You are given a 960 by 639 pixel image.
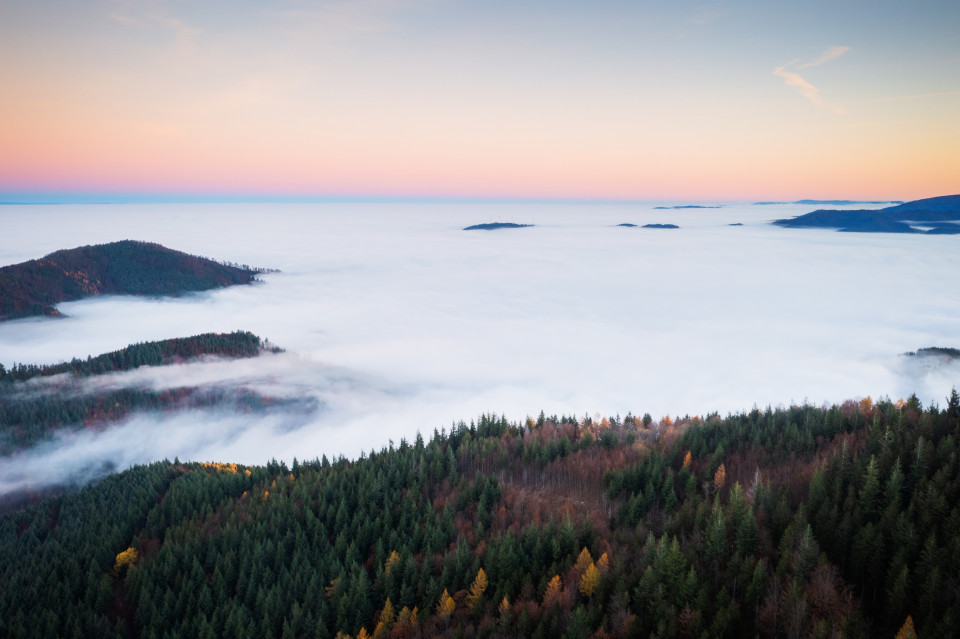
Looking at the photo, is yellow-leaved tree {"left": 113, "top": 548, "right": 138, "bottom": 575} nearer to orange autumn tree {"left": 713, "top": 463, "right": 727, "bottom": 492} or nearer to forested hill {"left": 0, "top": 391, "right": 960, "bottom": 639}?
forested hill {"left": 0, "top": 391, "right": 960, "bottom": 639}

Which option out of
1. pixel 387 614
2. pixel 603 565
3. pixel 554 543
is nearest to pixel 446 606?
pixel 387 614

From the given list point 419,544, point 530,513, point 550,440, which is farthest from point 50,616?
point 550,440

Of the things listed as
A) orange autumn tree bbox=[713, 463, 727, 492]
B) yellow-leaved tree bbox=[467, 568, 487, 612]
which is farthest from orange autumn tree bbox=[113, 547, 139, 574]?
orange autumn tree bbox=[713, 463, 727, 492]

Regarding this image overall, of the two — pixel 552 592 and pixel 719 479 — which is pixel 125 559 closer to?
pixel 552 592

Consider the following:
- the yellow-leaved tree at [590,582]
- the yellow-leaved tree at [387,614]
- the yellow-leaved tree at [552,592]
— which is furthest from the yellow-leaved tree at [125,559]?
the yellow-leaved tree at [590,582]

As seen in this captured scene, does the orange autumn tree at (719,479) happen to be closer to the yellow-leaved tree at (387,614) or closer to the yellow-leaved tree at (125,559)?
the yellow-leaved tree at (387,614)

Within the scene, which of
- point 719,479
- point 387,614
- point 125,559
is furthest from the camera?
point 125,559

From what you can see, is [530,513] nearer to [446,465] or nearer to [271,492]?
[446,465]

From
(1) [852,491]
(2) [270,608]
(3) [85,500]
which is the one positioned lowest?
(3) [85,500]
